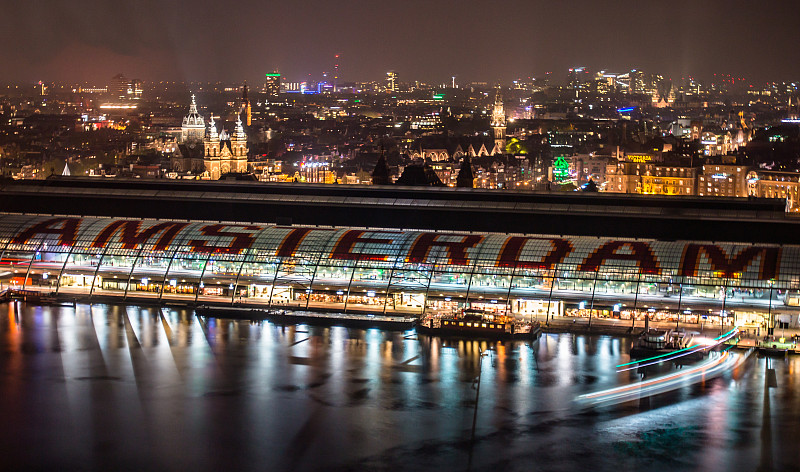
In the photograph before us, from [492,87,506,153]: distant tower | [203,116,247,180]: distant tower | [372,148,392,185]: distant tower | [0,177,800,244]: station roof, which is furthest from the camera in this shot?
[492,87,506,153]: distant tower

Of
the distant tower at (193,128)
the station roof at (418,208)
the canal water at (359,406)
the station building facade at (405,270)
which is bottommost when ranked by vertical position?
the canal water at (359,406)

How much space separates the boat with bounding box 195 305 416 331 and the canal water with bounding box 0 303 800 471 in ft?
4.28

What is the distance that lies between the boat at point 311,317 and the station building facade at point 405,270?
1400 millimetres

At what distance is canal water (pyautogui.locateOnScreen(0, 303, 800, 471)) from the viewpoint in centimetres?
2692

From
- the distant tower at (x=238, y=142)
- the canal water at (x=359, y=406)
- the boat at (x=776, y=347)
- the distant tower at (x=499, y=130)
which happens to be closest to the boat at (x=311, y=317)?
the canal water at (x=359, y=406)

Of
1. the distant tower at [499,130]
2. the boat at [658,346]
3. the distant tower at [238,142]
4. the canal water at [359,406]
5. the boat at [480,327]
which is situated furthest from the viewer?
the distant tower at [499,130]

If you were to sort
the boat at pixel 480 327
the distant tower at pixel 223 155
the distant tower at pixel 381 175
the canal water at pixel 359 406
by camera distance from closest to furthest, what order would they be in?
the canal water at pixel 359 406
the boat at pixel 480 327
the distant tower at pixel 381 175
the distant tower at pixel 223 155

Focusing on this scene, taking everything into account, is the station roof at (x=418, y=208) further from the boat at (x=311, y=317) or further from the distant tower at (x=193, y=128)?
the distant tower at (x=193, y=128)

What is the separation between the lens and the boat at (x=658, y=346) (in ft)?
119

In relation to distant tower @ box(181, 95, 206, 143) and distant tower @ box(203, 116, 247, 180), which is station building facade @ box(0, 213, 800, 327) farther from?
distant tower @ box(181, 95, 206, 143)

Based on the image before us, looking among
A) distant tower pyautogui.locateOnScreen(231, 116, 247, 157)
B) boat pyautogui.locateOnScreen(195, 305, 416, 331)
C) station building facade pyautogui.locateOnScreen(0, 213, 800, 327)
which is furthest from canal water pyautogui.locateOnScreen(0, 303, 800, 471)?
distant tower pyautogui.locateOnScreen(231, 116, 247, 157)

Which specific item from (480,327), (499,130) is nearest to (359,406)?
(480,327)

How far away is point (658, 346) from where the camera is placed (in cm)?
3644

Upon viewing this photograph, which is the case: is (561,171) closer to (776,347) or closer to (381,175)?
(381,175)
